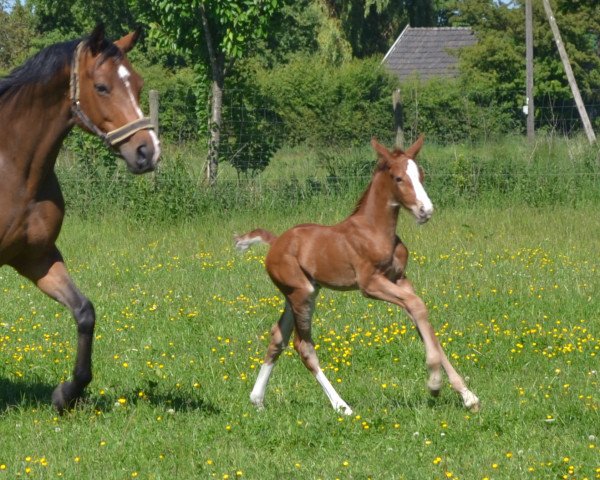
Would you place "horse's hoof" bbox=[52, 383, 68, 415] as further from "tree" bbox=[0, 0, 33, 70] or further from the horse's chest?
"tree" bbox=[0, 0, 33, 70]

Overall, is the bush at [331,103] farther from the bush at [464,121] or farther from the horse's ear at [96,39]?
the horse's ear at [96,39]

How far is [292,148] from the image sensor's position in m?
17.6

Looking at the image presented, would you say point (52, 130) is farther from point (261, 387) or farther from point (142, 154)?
point (261, 387)

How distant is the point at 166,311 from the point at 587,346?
3688 millimetres

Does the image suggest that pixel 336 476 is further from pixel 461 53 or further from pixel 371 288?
pixel 461 53

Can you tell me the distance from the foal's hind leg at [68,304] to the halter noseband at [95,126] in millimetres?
887

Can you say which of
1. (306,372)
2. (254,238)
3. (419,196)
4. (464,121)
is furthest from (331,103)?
(419,196)

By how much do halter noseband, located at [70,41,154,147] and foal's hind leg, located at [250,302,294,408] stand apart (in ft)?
5.48

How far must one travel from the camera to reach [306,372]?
8.32 metres

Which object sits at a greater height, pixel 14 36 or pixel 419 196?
pixel 419 196

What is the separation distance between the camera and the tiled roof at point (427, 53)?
4628 cm

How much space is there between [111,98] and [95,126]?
20 cm

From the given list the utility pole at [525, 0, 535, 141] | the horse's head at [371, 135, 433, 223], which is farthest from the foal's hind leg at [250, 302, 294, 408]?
the utility pole at [525, 0, 535, 141]

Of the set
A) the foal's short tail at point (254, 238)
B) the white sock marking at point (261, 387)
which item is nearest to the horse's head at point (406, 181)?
the foal's short tail at point (254, 238)
